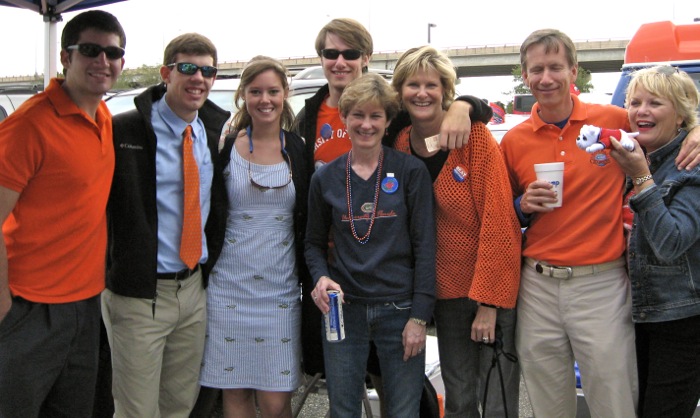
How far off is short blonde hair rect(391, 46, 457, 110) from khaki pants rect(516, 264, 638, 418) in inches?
36.9

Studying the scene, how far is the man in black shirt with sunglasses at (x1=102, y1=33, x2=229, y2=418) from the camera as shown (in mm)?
2936

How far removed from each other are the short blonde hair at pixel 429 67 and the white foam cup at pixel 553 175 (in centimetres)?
54

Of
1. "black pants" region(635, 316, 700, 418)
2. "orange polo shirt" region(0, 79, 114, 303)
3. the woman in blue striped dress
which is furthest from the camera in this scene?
the woman in blue striped dress

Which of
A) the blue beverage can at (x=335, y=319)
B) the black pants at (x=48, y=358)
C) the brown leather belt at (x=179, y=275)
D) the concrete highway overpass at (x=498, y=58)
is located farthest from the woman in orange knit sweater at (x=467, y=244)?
the concrete highway overpass at (x=498, y=58)

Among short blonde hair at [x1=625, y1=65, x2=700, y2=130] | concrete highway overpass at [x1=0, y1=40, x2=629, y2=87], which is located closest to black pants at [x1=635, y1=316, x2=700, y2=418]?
short blonde hair at [x1=625, y1=65, x2=700, y2=130]

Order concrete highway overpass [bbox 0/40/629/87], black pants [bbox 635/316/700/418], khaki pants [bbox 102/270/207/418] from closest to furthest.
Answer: black pants [bbox 635/316/700/418] → khaki pants [bbox 102/270/207/418] → concrete highway overpass [bbox 0/40/629/87]

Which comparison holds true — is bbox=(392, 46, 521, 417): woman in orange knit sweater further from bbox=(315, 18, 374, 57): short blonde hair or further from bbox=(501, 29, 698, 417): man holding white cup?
→ bbox=(315, 18, 374, 57): short blonde hair

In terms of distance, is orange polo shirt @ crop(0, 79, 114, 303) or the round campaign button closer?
orange polo shirt @ crop(0, 79, 114, 303)

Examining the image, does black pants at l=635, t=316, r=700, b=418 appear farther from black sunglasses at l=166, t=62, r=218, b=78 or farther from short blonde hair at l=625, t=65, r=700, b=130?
black sunglasses at l=166, t=62, r=218, b=78

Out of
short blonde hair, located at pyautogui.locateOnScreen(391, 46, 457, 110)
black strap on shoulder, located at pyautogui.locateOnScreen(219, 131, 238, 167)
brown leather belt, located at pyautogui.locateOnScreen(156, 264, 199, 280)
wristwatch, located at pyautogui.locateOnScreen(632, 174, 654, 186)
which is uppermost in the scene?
short blonde hair, located at pyautogui.locateOnScreen(391, 46, 457, 110)

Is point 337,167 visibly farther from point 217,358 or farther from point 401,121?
point 217,358

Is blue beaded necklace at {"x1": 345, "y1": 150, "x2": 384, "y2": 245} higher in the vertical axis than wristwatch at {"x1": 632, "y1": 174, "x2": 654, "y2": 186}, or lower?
lower

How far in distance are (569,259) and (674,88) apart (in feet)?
2.85

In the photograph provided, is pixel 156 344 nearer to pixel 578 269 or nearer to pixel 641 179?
pixel 578 269
